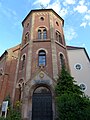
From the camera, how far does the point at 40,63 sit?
22.2 meters

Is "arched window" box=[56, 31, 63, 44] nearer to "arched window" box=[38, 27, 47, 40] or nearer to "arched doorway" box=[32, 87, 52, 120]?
"arched window" box=[38, 27, 47, 40]

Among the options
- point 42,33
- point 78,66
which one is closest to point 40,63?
point 42,33

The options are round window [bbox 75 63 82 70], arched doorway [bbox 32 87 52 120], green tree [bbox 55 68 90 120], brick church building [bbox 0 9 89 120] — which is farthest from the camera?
round window [bbox 75 63 82 70]

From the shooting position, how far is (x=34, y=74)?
20750 mm

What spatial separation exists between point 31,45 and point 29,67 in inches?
134

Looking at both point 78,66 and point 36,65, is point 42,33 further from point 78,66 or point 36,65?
point 78,66

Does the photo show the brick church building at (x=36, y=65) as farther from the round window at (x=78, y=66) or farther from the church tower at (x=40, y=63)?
the round window at (x=78, y=66)

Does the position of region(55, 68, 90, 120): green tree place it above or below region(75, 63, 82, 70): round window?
below

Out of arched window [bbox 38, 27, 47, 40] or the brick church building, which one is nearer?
the brick church building

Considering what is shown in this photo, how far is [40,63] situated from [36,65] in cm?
73

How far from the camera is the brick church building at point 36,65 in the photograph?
1928cm

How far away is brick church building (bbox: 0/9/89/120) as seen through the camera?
1928cm

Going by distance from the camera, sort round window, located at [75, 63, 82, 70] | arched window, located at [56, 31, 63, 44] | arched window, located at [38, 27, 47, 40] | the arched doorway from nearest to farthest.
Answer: the arched doorway → arched window, located at [38, 27, 47, 40] → round window, located at [75, 63, 82, 70] → arched window, located at [56, 31, 63, 44]

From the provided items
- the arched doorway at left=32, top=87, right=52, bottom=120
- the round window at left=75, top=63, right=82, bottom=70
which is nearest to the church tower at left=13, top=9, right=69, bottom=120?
the arched doorway at left=32, top=87, right=52, bottom=120
